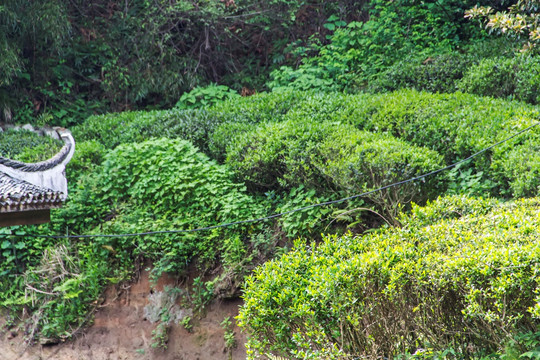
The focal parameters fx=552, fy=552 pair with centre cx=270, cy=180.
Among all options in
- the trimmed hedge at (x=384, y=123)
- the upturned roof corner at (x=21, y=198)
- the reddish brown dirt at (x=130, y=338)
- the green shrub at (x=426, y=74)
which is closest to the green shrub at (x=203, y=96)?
the trimmed hedge at (x=384, y=123)

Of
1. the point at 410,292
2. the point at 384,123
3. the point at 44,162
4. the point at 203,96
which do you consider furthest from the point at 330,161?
the point at 203,96

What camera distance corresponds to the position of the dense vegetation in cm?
418

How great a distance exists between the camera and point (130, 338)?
25.1 ft

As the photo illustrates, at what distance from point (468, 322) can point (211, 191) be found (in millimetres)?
4438

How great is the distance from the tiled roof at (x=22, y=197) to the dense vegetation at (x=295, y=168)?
1.57m

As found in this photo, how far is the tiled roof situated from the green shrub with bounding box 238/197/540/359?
229cm

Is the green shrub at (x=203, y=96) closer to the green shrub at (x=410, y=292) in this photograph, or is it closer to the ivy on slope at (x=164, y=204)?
the ivy on slope at (x=164, y=204)

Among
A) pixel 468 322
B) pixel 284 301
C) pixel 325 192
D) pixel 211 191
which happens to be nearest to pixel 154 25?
pixel 211 191

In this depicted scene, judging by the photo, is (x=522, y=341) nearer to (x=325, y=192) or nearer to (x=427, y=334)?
(x=427, y=334)

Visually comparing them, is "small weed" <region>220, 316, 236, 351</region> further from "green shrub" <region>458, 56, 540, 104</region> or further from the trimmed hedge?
"green shrub" <region>458, 56, 540, 104</region>

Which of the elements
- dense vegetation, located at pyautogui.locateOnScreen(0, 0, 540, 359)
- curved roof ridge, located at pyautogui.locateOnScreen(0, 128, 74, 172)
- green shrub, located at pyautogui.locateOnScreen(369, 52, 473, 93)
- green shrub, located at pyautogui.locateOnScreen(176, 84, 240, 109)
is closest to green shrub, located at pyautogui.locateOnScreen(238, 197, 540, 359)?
dense vegetation, located at pyautogui.locateOnScreen(0, 0, 540, 359)

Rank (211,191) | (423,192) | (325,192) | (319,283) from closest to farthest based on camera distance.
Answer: (319,283), (423,192), (325,192), (211,191)

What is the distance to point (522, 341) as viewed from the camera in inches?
143

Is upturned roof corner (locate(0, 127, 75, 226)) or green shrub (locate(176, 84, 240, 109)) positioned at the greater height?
upturned roof corner (locate(0, 127, 75, 226))
